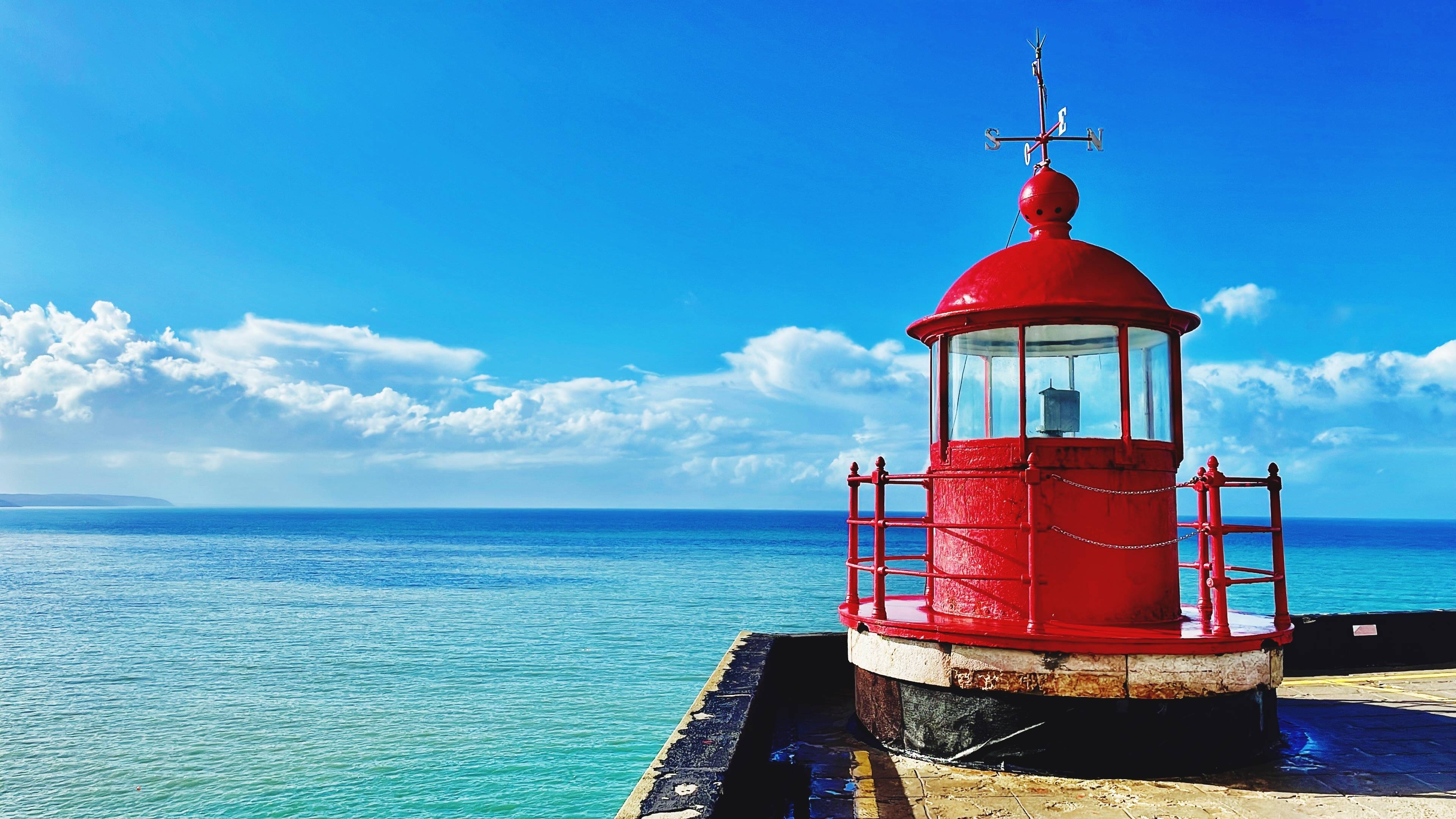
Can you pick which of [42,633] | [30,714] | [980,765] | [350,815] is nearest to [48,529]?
[42,633]

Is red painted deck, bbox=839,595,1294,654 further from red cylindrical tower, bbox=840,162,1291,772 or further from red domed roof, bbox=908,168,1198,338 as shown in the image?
red domed roof, bbox=908,168,1198,338

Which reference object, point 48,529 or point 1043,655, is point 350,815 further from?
point 48,529

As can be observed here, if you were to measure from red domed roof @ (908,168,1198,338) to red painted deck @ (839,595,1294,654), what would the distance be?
1.93m

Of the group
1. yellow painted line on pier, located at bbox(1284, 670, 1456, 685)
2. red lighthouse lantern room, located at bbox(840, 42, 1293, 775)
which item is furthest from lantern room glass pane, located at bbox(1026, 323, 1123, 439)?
yellow painted line on pier, located at bbox(1284, 670, 1456, 685)

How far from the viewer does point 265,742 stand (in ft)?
45.4

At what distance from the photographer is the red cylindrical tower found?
5.58 meters

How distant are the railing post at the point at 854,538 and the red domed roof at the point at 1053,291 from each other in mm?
1139

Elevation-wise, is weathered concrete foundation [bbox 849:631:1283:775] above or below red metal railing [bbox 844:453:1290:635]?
below

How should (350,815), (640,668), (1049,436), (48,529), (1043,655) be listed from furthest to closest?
(48,529) → (640,668) → (350,815) → (1049,436) → (1043,655)

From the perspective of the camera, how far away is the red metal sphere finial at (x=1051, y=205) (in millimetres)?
6832

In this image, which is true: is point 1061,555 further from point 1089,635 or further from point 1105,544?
point 1089,635

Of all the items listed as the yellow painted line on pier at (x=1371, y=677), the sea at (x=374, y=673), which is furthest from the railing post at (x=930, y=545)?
the sea at (x=374, y=673)

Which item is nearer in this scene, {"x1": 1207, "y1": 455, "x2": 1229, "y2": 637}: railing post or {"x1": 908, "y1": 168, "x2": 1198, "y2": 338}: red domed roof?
{"x1": 1207, "y1": 455, "x2": 1229, "y2": 637}: railing post

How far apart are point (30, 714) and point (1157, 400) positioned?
58.5 ft
